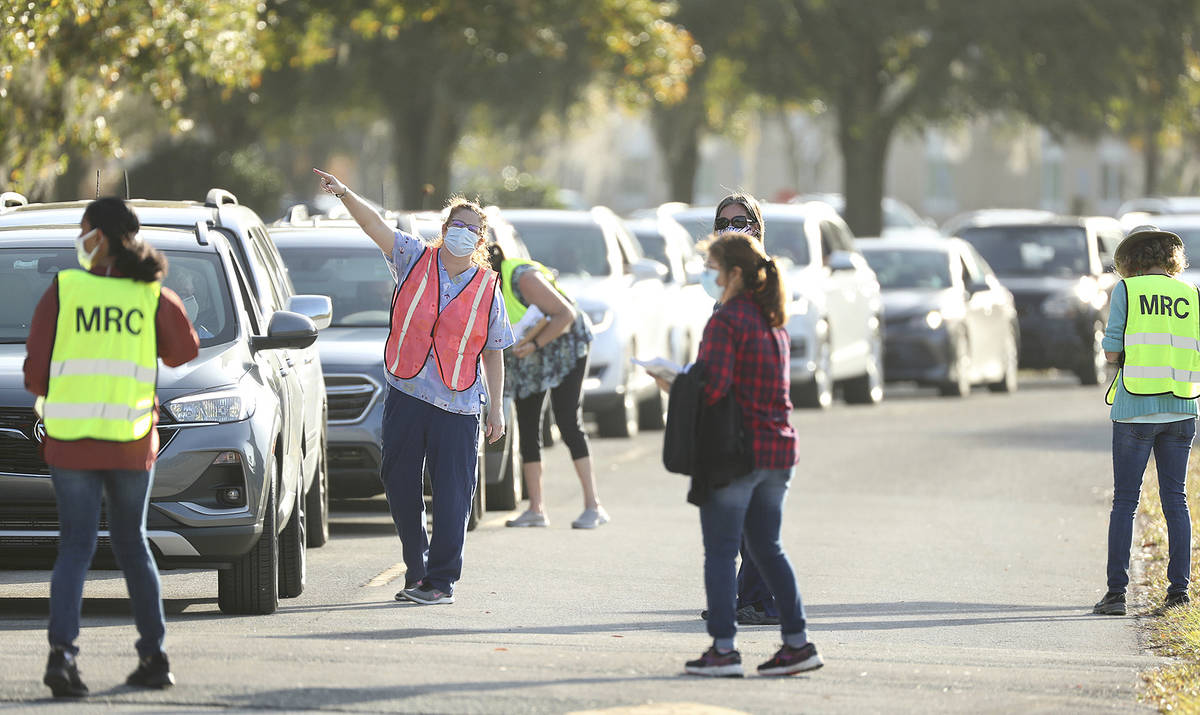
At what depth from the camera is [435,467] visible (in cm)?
991

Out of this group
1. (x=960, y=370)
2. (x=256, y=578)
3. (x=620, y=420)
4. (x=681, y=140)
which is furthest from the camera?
(x=681, y=140)

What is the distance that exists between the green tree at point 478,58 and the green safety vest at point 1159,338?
53.1ft

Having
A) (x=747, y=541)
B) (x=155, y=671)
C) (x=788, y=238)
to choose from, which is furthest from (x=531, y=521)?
(x=788, y=238)

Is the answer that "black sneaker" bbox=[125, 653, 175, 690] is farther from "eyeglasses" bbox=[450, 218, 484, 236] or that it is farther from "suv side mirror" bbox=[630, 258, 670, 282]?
"suv side mirror" bbox=[630, 258, 670, 282]

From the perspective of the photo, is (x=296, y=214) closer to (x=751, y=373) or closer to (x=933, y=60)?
(x=751, y=373)

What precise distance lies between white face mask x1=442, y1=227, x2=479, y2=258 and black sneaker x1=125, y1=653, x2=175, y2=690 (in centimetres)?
281

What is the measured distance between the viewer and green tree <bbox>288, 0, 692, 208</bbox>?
2684 centimetres

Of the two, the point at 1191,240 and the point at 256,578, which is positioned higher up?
the point at 1191,240

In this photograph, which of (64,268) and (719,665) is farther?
(64,268)

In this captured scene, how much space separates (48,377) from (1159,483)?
5.10 metres

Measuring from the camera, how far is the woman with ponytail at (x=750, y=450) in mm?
7941

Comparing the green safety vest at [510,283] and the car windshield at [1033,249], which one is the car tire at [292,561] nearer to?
the green safety vest at [510,283]

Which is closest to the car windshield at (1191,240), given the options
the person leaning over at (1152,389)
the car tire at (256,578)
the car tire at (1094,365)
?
the car tire at (1094,365)

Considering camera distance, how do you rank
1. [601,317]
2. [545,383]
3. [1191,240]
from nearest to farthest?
[545,383] < [601,317] < [1191,240]
